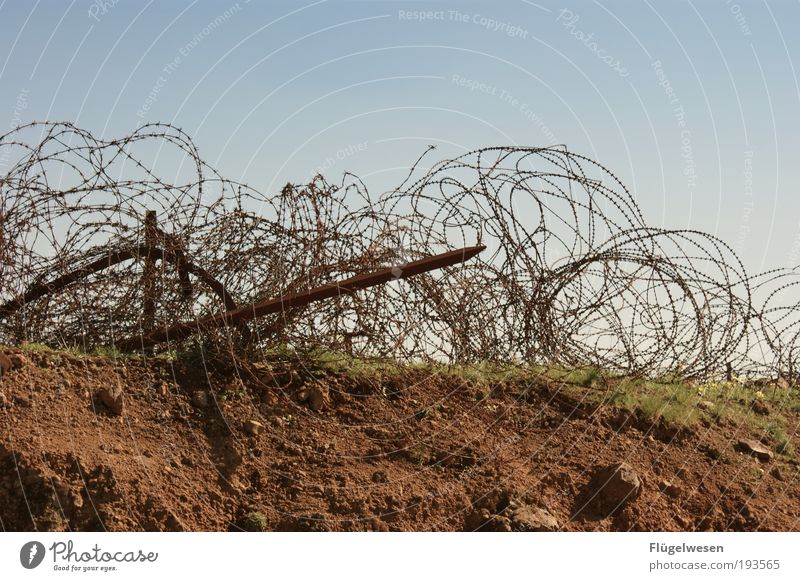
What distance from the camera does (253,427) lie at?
24.6ft

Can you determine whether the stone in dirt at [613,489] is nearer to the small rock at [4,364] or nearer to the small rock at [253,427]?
the small rock at [253,427]

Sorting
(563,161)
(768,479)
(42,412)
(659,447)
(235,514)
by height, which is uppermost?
(563,161)

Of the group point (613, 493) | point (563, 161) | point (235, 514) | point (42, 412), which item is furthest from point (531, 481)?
point (42, 412)

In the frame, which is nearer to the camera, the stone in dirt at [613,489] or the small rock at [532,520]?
the small rock at [532,520]

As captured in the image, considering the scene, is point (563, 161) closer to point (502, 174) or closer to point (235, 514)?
point (502, 174)

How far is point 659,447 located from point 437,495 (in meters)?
2.31

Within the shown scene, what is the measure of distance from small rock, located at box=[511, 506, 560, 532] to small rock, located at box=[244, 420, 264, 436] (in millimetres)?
2056

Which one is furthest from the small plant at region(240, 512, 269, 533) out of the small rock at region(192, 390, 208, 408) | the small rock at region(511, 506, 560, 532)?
the small rock at region(511, 506, 560, 532)

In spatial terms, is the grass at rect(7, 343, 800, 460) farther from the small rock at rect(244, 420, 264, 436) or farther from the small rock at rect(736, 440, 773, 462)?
the small rock at rect(244, 420, 264, 436)

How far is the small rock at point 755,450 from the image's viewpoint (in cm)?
874

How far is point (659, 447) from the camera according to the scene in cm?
834

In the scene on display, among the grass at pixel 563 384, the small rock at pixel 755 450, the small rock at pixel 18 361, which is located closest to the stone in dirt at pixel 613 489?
the grass at pixel 563 384

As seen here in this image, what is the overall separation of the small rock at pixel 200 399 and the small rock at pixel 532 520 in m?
2.59

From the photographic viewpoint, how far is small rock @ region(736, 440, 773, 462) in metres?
8.74
